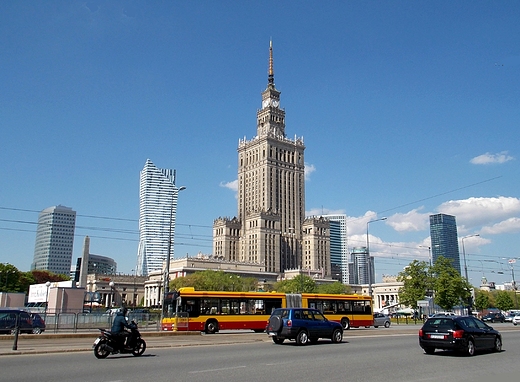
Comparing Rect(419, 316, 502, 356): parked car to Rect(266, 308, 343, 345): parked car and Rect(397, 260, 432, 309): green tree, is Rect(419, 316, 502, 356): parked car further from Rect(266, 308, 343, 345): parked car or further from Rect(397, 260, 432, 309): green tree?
Rect(397, 260, 432, 309): green tree

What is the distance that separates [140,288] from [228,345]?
153 m

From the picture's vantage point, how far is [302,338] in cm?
2370

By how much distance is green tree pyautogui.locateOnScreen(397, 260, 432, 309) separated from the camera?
73500 mm

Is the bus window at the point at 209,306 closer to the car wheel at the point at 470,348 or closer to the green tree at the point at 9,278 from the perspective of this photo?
the car wheel at the point at 470,348

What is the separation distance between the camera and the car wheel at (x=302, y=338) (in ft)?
77.4

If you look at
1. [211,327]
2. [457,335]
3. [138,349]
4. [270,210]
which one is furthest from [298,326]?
[270,210]

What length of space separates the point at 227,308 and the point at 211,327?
6.76ft

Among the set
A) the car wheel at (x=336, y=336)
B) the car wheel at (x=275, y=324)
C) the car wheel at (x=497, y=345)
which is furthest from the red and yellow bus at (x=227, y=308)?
the car wheel at (x=497, y=345)

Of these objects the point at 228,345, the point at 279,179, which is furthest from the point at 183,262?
the point at 228,345

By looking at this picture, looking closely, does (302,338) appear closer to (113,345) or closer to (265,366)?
(265,366)

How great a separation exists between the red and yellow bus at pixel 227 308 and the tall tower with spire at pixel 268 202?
112 m

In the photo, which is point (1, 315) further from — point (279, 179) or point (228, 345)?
point (279, 179)

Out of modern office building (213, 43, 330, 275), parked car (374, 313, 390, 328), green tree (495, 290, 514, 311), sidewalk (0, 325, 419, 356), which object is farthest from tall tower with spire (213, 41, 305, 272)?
sidewalk (0, 325, 419, 356)

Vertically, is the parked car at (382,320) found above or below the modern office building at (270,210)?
below
